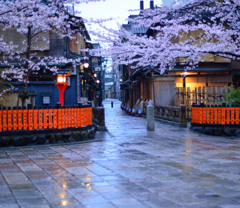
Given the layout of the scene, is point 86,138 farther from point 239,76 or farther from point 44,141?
point 239,76

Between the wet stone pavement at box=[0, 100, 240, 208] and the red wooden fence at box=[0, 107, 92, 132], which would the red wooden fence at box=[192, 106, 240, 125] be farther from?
the red wooden fence at box=[0, 107, 92, 132]

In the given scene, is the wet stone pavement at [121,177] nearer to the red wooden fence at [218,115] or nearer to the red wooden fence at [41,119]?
the red wooden fence at [41,119]

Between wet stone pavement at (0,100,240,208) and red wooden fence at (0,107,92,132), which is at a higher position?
red wooden fence at (0,107,92,132)

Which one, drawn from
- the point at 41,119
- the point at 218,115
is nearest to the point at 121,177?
the point at 41,119

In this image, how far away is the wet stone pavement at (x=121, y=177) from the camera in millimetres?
5320

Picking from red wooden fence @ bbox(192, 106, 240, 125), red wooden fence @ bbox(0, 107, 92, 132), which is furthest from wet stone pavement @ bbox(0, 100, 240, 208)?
red wooden fence @ bbox(192, 106, 240, 125)

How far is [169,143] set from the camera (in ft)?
41.4

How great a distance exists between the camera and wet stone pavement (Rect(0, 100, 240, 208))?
209 inches

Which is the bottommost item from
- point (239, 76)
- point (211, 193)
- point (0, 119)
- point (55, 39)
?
point (211, 193)

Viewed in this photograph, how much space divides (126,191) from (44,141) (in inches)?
295

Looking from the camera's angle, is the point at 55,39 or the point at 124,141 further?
the point at 55,39

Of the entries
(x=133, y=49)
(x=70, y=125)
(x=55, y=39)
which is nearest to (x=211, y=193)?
(x=70, y=125)

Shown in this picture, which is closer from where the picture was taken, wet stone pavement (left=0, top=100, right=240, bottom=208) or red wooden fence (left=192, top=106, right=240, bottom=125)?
wet stone pavement (left=0, top=100, right=240, bottom=208)

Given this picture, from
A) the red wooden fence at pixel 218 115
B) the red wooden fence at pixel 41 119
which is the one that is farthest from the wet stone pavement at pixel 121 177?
the red wooden fence at pixel 218 115
